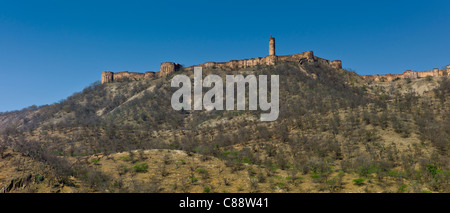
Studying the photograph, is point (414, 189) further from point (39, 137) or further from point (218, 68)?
point (218, 68)

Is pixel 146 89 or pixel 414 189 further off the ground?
pixel 146 89

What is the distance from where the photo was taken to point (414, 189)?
11.6 meters

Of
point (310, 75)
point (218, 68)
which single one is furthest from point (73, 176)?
point (218, 68)

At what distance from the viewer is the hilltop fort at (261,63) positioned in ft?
236

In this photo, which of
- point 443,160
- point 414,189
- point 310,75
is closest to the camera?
point 414,189

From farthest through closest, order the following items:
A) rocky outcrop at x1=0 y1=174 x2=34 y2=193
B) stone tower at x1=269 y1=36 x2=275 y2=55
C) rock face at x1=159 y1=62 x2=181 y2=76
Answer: rock face at x1=159 y1=62 x2=181 y2=76 → stone tower at x1=269 y1=36 x2=275 y2=55 → rocky outcrop at x1=0 y1=174 x2=34 y2=193

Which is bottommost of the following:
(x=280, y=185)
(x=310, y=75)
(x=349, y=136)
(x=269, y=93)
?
(x=280, y=185)

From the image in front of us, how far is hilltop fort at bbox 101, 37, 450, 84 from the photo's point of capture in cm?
7188

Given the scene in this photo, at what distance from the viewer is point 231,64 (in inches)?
3024

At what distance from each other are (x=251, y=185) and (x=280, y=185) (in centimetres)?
136

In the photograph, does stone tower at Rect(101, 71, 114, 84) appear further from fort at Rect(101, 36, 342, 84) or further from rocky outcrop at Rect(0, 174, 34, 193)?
rocky outcrop at Rect(0, 174, 34, 193)

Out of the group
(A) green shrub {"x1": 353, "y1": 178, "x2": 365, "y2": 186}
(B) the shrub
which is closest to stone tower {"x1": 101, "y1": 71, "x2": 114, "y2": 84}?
(B) the shrub
